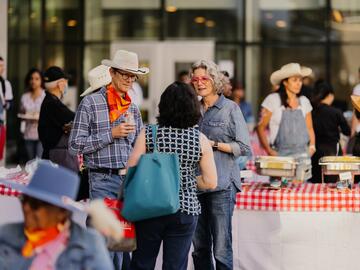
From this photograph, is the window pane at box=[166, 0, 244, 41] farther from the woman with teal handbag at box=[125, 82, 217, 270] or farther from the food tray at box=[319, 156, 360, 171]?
the woman with teal handbag at box=[125, 82, 217, 270]

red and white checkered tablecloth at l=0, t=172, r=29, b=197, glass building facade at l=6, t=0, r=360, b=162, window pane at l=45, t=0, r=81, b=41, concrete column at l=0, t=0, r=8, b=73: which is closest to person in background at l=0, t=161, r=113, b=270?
red and white checkered tablecloth at l=0, t=172, r=29, b=197

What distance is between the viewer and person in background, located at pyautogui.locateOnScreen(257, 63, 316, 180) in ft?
33.8

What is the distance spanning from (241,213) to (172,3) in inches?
428

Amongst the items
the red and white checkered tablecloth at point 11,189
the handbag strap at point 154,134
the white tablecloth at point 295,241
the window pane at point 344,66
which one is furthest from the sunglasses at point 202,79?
the window pane at point 344,66

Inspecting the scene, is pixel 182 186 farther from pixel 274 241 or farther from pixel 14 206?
pixel 14 206

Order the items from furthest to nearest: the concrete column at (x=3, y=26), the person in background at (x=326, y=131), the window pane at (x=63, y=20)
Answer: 1. the window pane at (x=63, y=20)
2. the concrete column at (x=3, y=26)
3. the person in background at (x=326, y=131)

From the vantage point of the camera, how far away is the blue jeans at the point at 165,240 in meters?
6.32

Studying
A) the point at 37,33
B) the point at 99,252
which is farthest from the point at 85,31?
the point at 99,252

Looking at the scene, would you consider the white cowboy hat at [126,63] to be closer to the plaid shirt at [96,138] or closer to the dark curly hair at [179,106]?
the plaid shirt at [96,138]

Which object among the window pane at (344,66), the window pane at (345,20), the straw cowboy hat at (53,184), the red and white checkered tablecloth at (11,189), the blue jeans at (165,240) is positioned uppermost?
the window pane at (345,20)

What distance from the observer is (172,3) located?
61.8ft

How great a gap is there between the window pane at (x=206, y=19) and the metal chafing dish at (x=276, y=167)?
10027mm

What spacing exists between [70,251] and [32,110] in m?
10.3

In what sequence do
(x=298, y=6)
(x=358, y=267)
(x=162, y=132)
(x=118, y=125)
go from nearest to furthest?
(x=162, y=132), (x=118, y=125), (x=358, y=267), (x=298, y=6)
